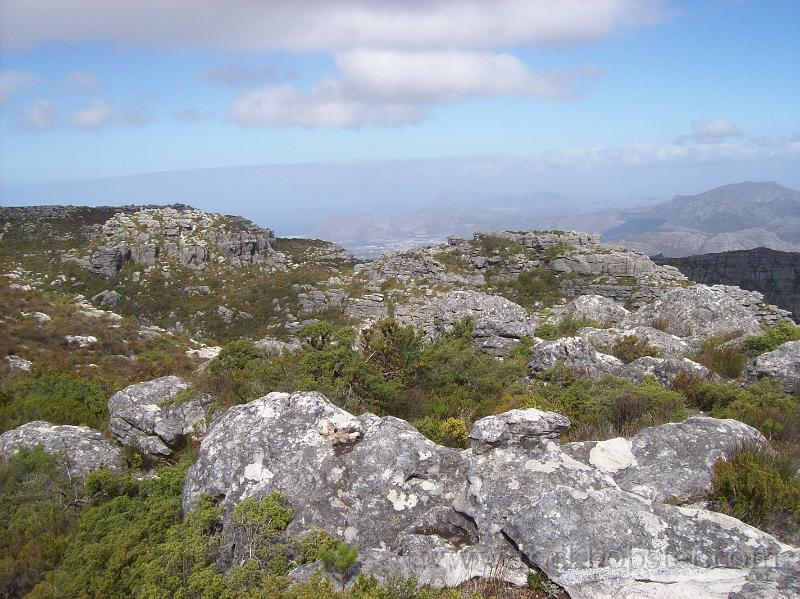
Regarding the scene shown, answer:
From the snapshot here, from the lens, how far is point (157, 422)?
8.42 meters

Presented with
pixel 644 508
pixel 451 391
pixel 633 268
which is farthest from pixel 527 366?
pixel 633 268

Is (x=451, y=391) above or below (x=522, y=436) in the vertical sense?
below

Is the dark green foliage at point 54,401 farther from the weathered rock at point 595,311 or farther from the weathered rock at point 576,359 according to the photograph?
the weathered rock at point 595,311

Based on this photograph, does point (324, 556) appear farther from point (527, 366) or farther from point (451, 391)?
point (527, 366)

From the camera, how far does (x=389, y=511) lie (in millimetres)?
5309

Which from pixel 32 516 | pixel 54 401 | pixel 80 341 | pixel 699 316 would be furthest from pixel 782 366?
pixel 80 341

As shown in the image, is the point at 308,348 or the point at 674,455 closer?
the point at 674,455

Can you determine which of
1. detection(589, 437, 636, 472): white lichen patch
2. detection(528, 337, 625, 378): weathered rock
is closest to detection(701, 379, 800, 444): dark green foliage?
detection(528, 337, 625, 378): weathered rock

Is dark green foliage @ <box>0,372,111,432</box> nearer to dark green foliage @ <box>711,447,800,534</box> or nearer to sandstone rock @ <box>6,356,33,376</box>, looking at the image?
sandstone rock @ <box>6,356,33,376</box>

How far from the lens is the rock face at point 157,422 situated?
27.1 feet

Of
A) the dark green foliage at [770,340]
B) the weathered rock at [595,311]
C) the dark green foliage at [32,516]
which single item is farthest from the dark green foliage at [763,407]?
the dark green foliage at [32,516]

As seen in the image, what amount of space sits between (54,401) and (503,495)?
1021 centimetres

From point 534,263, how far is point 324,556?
4507cm

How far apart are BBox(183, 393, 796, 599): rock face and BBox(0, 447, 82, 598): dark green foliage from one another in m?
1.89
